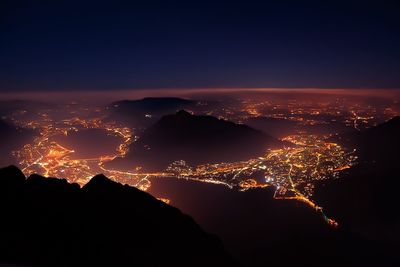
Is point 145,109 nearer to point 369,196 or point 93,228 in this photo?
point 369,196

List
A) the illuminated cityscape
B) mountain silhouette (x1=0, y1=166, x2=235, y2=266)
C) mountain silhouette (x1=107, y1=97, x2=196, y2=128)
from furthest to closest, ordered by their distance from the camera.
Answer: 1. mountain silhouette (x1=107, y1=97, x2=196, y2=128)
2. the illuminated cityscape
3. mountain silhouette (x1=0, y1=166, x2=235, y2=266)

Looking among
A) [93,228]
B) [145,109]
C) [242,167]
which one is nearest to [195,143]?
[242,167]

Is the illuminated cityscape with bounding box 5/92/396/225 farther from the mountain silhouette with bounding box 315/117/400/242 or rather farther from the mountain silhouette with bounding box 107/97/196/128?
the mountain silhouette with bounding box 107/97/196/128

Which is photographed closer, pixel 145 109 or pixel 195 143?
pixel 195 143

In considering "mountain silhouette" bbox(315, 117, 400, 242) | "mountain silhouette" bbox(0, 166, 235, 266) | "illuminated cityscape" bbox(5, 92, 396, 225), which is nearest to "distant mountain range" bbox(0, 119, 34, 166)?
"illuminated cityscape" bbox(5, 92, 396, 225)

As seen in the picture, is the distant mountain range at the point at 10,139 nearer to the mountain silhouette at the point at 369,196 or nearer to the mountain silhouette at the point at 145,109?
the mountain silhouette at the point at 145,109

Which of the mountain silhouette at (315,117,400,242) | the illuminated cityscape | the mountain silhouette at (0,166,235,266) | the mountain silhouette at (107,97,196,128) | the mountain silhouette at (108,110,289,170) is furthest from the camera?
the mountain silhouette at (107,97,196,128)

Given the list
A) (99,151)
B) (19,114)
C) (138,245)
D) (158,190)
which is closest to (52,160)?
(99,151)
